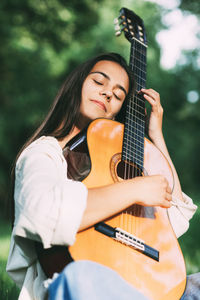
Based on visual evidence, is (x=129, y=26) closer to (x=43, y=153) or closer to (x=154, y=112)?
(x=154, y=112)

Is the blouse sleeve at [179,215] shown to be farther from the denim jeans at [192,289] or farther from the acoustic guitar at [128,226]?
the denim jeans at [192,289]

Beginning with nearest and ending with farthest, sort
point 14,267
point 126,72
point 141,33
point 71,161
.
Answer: point 14,267 < point 71,161 < point 126,72 < point 141,33

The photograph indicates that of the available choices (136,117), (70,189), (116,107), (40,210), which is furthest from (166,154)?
(40,210)

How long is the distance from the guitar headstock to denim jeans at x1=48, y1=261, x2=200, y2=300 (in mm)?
1847

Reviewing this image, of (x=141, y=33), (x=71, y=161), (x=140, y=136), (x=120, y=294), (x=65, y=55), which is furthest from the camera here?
(x=65, y=55)

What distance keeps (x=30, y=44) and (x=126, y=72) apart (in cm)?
829

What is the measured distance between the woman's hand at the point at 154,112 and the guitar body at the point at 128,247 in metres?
0.33

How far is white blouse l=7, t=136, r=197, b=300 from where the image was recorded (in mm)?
1162

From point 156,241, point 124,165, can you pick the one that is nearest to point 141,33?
point 124,165

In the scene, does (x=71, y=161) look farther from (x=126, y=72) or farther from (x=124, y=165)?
(x=126, y=72)

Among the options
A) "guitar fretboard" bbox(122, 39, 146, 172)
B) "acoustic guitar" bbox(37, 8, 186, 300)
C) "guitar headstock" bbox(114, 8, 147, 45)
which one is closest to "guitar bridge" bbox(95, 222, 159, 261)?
"acoustic guitar" bbox(37, 8, 186, 300)

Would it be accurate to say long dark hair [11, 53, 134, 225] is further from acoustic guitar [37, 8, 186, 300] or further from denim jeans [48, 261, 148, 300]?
denim jeans [48, 261, 148, 300]

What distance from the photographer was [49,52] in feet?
32.2

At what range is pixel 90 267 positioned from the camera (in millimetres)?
1005
